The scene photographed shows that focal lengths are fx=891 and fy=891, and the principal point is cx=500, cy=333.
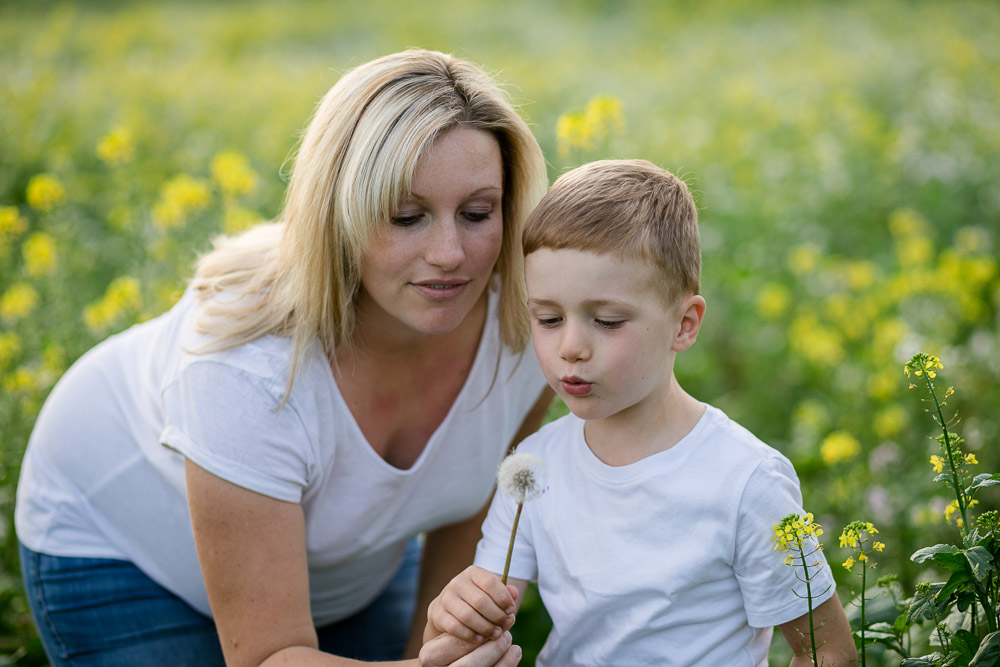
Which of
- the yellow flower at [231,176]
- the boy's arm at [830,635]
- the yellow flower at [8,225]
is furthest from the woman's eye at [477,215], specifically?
the yellow flower at [8,225]

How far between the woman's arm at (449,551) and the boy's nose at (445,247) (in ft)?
2.07

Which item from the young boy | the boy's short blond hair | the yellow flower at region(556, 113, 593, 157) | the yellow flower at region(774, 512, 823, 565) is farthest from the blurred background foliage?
the yellow flower at region(774, 512, 823, 565)

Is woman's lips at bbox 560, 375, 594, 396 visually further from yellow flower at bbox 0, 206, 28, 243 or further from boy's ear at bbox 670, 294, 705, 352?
yellow flower at bbox 0, 206, 28, 243

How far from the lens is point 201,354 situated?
181 centimetres

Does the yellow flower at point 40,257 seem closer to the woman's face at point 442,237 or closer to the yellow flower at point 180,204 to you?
the yellow flower at point 180,204

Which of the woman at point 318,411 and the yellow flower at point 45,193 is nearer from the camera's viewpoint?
the woman at point 318,411

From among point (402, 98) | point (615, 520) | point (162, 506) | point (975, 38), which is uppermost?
point (975, 38)

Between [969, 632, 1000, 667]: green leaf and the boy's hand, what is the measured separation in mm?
682

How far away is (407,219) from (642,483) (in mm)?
660

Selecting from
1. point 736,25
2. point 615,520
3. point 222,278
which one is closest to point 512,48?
point 736,25

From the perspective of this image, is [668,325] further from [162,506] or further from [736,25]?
[736,25]

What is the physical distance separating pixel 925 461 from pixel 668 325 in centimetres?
192

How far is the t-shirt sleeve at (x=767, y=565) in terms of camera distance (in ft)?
4.51

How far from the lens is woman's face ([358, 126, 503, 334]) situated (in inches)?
65.6
